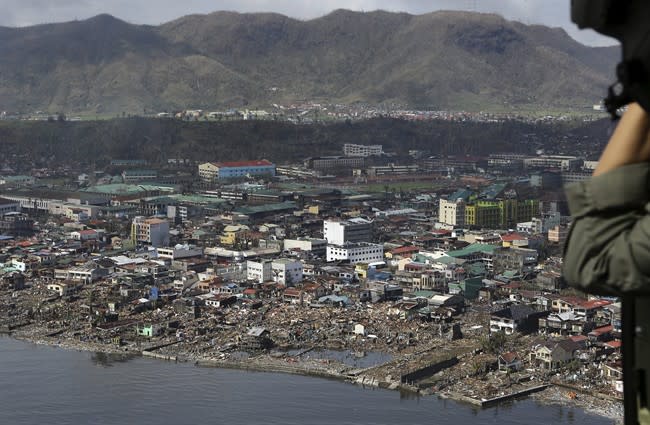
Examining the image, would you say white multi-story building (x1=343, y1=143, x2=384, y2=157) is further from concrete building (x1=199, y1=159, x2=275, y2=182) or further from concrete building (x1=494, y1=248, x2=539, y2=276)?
concrete building (x1=494, y1=248, x2=539, y2=276)

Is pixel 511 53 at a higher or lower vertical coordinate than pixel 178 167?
higher

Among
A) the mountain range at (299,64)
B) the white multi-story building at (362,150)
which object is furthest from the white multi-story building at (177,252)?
the mountain range at (299,64)

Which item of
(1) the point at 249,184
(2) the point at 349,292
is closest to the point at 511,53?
(1) the point at 249,184

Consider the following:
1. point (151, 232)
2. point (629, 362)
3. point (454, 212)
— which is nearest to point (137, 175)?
point (151, 232)

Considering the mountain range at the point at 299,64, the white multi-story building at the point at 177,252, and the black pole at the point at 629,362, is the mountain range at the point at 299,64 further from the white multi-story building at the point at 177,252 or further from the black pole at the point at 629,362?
the black pole at the point at 629,362

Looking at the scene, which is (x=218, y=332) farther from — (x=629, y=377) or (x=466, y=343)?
(x=629, y=377)

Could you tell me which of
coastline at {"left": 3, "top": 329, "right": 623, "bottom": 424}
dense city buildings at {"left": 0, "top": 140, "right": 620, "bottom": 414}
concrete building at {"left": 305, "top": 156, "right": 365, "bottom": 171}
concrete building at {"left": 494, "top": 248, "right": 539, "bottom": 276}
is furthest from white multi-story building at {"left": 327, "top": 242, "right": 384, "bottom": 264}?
concrete building at {"left": 305, "top": 156, "right": 365, "bottom": 171}
